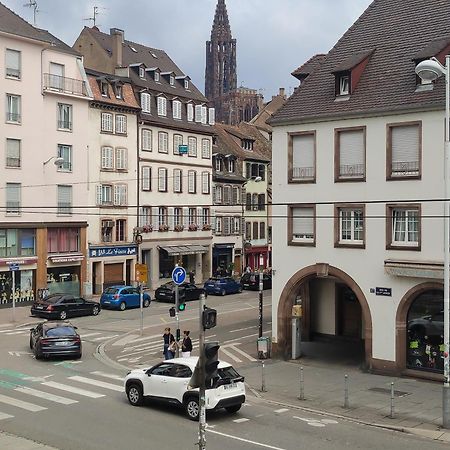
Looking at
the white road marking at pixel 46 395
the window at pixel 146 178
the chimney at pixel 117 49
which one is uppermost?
the chimney at pixel 117 49

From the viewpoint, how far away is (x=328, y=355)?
2848cm

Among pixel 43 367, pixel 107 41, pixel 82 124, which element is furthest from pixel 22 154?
pixel 43 367

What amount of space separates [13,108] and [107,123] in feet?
26.1

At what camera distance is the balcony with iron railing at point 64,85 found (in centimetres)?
4653

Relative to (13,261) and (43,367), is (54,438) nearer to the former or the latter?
(43,367)

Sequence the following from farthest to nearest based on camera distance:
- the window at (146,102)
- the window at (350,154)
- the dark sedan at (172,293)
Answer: the window at (146,102)
the dark sedan at (172,293)
the window at (350,154)

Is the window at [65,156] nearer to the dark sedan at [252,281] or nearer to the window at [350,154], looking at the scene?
the dark sedan at [252,281]

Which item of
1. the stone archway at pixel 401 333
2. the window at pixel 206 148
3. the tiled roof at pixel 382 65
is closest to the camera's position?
the stone archway at pixel 401 333

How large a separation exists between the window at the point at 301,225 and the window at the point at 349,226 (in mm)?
1058

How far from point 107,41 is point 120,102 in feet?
33.7

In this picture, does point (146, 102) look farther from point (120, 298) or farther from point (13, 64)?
point (120, 298)

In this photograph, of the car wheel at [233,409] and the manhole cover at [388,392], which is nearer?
the car wheel at [233,409]

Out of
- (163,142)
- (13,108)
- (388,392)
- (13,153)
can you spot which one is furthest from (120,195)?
(388,392)

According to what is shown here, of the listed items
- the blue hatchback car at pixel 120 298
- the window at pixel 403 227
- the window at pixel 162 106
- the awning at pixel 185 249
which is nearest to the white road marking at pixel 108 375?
the window at pixel 403 227
